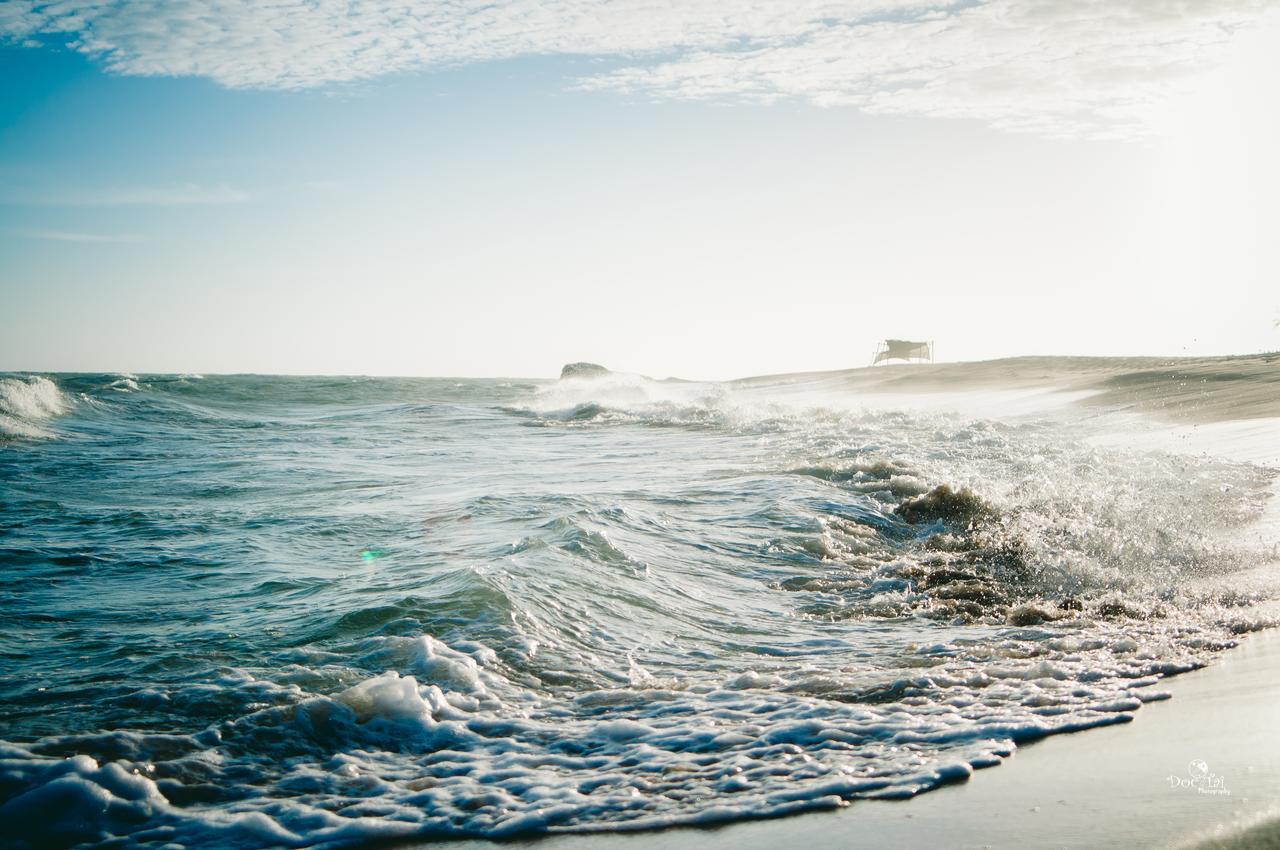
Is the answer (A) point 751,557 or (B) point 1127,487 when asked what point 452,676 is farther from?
Answer: (B) point 1127,487

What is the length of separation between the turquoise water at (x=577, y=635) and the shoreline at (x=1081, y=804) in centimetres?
11

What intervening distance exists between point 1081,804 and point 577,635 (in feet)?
9.32

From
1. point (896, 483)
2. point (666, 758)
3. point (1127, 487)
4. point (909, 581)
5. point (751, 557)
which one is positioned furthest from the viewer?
point (896, 483)

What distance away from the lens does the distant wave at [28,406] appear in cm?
1659

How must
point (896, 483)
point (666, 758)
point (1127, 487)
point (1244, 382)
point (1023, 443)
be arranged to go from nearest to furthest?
point (666, 758) < point (1127, 487) < point (896, 483) < point (1023, 443) < point (1244, 382)

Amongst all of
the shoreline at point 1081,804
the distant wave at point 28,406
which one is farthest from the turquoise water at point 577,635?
the distant wave at point 28,406

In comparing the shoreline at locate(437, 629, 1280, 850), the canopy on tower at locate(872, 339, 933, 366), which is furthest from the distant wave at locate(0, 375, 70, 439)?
the canopy on tower at locate(872, 339, 933, 366)

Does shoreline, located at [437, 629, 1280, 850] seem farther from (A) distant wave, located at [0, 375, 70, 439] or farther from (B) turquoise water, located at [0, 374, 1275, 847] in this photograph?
(A) distant wave, located at [0, 375, 70, 439]

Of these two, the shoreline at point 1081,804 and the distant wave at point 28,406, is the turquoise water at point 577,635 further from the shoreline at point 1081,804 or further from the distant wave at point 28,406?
the distant wave at point 28,406

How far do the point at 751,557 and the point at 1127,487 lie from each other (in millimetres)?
3739

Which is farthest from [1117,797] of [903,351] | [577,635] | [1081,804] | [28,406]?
[903,351]

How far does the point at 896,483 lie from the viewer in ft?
30.4

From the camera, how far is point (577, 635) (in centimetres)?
487

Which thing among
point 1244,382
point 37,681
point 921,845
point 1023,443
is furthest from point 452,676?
point 1244,382
